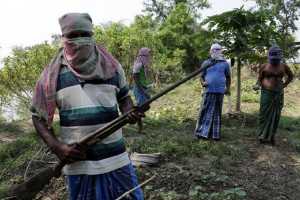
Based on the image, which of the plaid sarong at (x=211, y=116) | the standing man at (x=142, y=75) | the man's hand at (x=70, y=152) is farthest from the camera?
the standing man at (x=142, y=75)

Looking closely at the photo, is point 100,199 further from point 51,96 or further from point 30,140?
point 30,140

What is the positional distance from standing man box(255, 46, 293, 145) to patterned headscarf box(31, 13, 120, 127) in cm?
552

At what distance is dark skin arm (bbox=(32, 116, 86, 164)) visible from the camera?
9.07 ft

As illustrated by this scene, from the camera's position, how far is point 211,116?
863 cm

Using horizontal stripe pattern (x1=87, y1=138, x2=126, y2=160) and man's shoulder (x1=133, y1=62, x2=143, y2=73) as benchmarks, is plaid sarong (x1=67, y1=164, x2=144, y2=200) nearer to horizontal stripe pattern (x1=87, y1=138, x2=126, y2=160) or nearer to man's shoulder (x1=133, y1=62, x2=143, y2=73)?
horizontal stripe pattern (x1=87, y1=138, x2=126, y2=160)

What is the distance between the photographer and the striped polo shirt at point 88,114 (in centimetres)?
283

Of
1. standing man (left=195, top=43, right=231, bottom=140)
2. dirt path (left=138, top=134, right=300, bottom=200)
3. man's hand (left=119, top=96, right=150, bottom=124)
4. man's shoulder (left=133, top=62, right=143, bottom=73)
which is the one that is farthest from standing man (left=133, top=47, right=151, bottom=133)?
man's hand (left=119, top=96, right=150, bottom=124)

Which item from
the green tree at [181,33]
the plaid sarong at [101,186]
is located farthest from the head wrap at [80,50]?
the green tree at [181,33]

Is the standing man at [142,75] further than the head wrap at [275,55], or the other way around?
the standing man at [142,75]

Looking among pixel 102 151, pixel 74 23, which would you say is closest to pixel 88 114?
pixel 102 151

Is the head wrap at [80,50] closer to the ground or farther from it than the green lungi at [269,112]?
farther from it

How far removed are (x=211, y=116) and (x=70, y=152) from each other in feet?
19.9

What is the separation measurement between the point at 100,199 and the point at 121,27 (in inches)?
534

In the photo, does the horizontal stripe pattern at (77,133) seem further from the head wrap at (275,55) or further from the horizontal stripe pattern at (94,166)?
the head wrap at (275,55)
